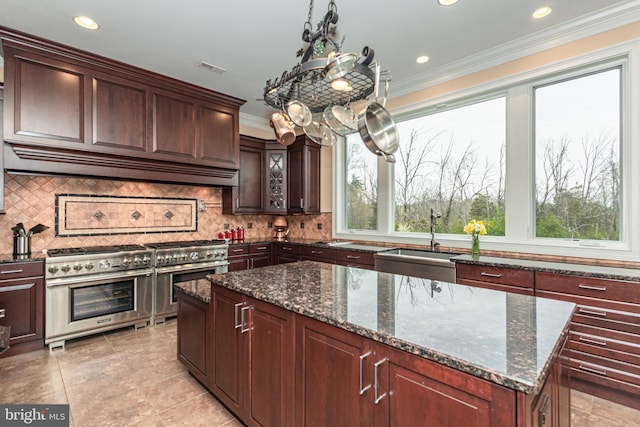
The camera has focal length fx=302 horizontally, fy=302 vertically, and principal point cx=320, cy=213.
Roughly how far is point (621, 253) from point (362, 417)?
265 cm

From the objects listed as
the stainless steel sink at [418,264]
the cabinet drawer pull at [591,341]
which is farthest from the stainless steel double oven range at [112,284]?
the cabinet drawer pull at [591,341]

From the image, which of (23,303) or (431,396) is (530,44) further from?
(23,303)

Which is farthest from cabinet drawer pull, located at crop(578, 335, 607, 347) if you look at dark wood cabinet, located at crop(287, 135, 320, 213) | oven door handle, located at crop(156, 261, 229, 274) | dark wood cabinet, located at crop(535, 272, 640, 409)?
oven door handle, located at crop(156, 261, 229, 274)

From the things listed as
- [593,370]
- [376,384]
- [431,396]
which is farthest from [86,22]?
Answer: [593,370]

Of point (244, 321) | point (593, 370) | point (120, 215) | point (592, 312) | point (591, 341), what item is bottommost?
point (593, 370)

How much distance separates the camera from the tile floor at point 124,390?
195 centimetres

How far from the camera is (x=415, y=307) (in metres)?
1.34

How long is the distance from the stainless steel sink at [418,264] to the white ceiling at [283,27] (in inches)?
82.2

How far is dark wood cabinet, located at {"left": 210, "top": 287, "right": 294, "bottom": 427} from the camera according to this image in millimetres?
1453

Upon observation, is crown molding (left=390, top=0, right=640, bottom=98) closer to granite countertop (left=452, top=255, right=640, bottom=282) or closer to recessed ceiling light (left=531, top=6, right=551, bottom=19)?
recessed ceiling light (left=531, top=6, right=551, bottom=19)

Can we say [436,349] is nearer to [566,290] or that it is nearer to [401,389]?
[401,389]

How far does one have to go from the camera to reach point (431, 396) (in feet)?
3.06

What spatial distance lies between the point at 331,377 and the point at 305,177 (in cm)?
374

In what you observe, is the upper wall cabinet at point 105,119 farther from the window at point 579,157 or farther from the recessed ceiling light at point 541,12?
the window at point 579,157
